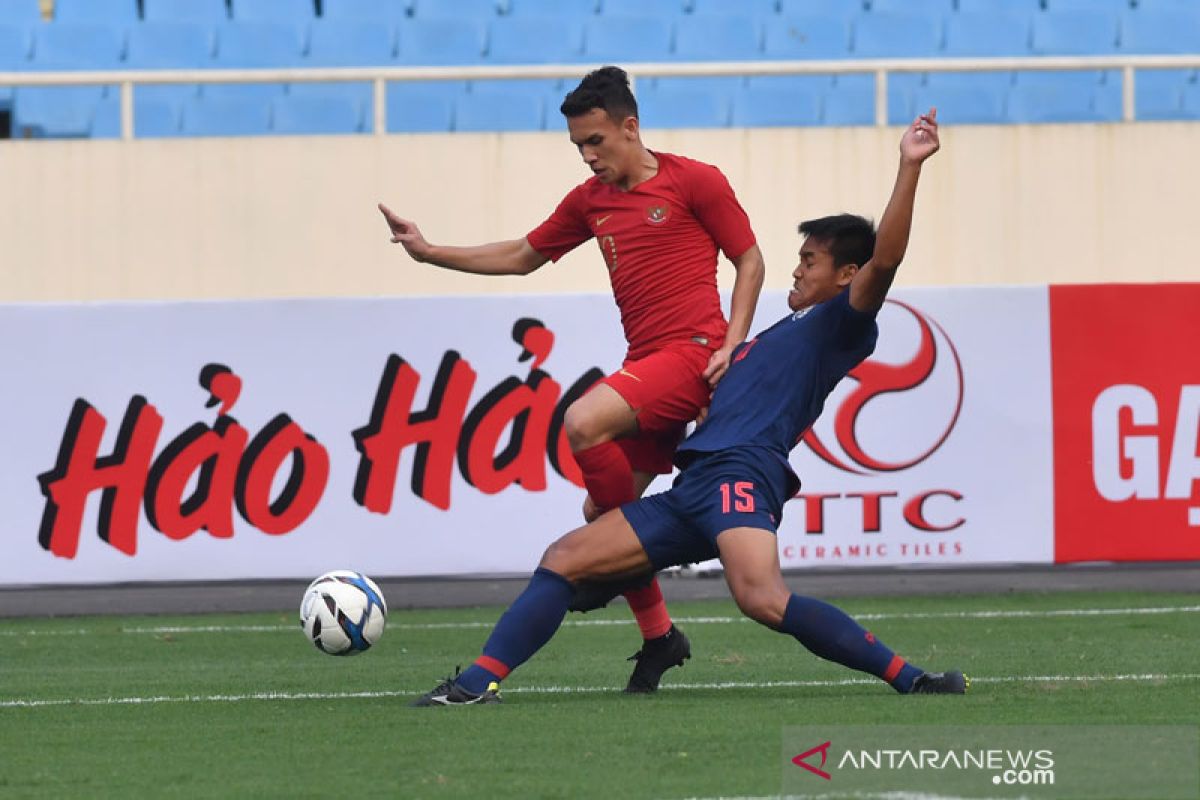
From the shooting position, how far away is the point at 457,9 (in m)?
18.8

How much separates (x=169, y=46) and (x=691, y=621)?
10.2 meters

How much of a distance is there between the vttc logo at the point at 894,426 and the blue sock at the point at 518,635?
5688mm

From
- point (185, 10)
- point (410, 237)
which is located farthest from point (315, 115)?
point (410, 237)

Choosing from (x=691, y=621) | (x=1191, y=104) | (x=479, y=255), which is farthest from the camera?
(x=1191, y=104)

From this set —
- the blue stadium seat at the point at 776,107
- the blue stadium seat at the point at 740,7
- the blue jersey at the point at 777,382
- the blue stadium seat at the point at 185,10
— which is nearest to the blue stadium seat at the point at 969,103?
the blue stadium seat at the point at 776,107

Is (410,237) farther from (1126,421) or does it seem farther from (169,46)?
(169,46)

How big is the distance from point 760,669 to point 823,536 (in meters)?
4.24

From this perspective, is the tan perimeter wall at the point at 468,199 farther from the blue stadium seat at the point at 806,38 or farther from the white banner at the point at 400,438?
the white banner at the point at 400,438

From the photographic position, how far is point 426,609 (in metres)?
12.0

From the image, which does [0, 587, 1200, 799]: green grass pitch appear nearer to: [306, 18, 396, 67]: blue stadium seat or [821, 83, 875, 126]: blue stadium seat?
[821, 83, 875, 126]: blue stadium seat

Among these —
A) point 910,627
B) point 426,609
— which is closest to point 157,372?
point 426,609

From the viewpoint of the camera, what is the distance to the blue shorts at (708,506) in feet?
20.8

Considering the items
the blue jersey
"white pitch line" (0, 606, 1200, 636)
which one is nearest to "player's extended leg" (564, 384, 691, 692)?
the blue jersey

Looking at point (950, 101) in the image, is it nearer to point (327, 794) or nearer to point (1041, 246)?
point (1041, 246)
